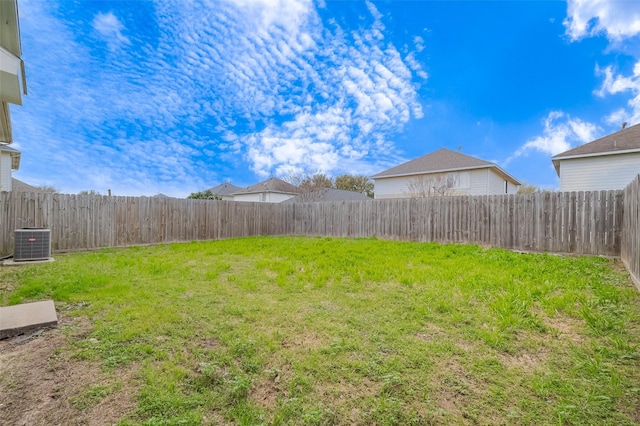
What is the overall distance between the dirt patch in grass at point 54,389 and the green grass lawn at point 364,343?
0.06 meters

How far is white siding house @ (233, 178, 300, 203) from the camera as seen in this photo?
27067mm

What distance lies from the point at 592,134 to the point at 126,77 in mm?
18753

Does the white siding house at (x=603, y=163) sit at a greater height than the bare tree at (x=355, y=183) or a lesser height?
lesser

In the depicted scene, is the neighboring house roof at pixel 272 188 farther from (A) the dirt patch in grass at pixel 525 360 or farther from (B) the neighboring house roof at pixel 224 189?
(A) the dirt patch in grass at pixel 525 360

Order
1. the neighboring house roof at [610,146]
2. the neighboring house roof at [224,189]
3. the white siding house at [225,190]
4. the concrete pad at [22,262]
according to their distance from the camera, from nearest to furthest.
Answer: the concrete pad at [22,262] → the neighboring house roof at [610,146] → the white siding house at [225,190] → the neighboring house roof at [224,189]

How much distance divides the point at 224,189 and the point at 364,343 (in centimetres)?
3148

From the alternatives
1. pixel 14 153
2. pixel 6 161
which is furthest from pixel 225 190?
pixel 6 161

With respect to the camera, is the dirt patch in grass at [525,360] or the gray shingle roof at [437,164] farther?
the gray shingle roof at [437,164]

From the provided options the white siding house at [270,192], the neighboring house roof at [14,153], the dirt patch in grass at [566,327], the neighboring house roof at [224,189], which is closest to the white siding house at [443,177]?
the white siding house at [270,192]

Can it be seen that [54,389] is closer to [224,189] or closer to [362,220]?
[362,220]

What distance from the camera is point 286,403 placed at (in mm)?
1774

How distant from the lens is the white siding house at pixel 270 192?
27.1 meters

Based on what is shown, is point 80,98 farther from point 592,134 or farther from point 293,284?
point 592,134

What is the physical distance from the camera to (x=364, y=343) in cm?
258
